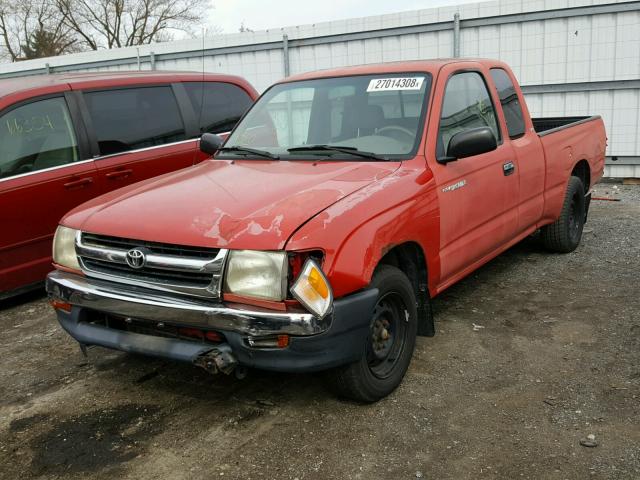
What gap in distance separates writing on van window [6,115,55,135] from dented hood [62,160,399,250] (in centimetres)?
185

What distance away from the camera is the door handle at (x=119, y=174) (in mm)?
5570

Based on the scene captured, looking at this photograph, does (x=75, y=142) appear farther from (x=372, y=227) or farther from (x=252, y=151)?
(x=372, y=227)

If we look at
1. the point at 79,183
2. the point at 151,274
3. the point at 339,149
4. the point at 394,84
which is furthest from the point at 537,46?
the point at 151,274

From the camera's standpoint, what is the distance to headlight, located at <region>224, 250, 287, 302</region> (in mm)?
2818

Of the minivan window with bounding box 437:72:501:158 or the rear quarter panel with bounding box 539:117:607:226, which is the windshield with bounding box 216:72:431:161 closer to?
the minivan window with bounding box 437:72:501:158

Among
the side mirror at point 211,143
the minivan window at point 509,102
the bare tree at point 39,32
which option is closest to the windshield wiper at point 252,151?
the side mirror at point 211,143

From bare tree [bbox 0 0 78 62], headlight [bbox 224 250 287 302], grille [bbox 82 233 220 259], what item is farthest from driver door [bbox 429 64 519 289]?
bare tree [bbox 0 0 78 62]

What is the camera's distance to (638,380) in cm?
352

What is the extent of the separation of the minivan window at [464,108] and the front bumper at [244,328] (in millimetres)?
1468

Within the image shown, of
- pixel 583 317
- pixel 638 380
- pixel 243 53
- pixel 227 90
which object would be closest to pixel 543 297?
pixel 583 317

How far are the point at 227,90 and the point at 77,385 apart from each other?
3.95m

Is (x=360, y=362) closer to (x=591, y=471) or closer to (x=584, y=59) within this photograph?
(x=591, y=471)

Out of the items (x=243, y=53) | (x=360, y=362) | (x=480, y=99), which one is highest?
(x=243, y=53)

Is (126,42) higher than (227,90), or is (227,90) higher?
(126,42)
